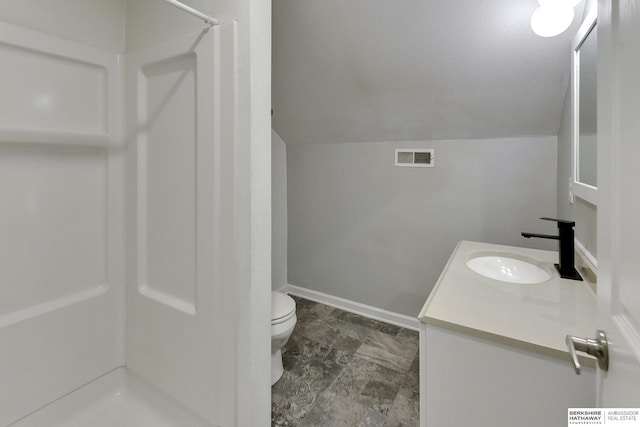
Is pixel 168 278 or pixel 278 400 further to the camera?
pixel 278 400

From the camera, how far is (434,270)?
229 cm

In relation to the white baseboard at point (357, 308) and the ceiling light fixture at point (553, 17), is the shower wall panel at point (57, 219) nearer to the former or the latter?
the white baseboard at point (357, 308)

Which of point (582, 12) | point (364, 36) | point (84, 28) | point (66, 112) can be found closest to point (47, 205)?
point (66, 112)

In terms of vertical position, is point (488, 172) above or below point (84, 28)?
below

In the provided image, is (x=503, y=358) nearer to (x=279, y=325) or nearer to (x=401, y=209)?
(x=279, y=325)

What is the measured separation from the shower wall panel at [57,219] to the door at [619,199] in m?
1.79

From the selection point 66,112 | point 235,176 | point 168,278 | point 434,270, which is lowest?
point 434,270

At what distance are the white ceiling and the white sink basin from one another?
0.90 meters

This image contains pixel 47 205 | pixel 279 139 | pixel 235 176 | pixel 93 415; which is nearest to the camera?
pixel 235 176

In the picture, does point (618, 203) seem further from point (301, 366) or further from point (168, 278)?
point (301, 366)

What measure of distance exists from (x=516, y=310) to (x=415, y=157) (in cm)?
151

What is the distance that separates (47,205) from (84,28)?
0.81 meters

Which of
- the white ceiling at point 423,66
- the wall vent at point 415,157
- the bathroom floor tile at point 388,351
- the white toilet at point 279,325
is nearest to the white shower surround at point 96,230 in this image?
the white toilet at point 279,325

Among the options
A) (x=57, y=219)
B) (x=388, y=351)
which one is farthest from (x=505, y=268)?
(x=57, y=219)
